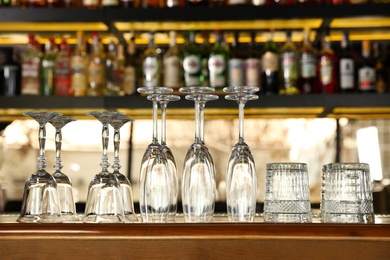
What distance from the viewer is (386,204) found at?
292 cm

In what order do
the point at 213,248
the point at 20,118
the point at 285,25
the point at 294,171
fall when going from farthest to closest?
1. the point at 20,118
2. the point at 285,25
3. the point at 294,171
4. the point at 213,248

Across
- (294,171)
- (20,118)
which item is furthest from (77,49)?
(294,171)

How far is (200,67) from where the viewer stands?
2678 mm

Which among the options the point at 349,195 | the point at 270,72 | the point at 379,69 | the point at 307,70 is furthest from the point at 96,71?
the point at 349,195

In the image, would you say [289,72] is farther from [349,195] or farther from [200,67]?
[349,195]

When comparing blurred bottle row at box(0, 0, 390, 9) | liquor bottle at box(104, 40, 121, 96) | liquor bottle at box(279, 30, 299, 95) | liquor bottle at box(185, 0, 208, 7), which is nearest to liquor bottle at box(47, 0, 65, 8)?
blurred bottle row at box(0, 0, 390, 9)

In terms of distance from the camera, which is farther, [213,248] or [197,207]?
[197,207]

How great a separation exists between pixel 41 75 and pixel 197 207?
157cm

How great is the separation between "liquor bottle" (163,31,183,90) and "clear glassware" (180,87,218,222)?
1313mm

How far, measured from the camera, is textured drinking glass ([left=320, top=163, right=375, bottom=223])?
4.28 feet

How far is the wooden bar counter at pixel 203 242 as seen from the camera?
1133mm

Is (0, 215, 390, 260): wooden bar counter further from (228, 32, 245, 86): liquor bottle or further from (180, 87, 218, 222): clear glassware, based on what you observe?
(228, 32, 245, 86): liquor bottle

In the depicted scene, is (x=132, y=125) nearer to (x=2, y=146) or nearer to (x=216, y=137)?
(x=216, y=137)

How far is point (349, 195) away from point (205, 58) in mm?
1484
